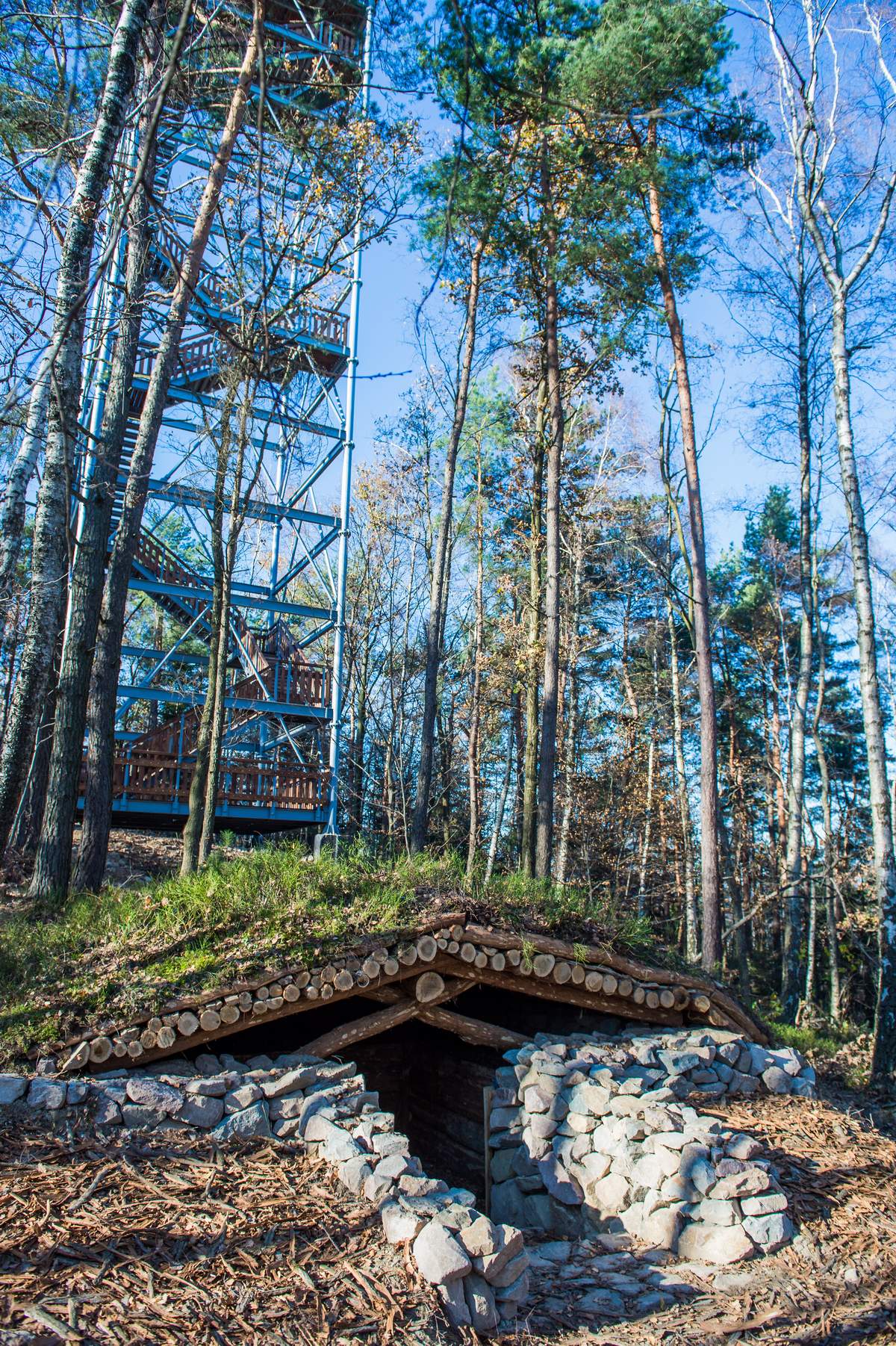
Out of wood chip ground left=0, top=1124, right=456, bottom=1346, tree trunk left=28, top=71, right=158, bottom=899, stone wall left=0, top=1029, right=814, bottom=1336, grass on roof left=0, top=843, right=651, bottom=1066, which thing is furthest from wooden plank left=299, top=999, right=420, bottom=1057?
tree trunk left=28, top=71, right=158, bottom=899

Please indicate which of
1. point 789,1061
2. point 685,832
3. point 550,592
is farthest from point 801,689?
point 789,1061

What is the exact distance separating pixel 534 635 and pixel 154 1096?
441 inches

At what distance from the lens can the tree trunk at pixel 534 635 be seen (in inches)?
495

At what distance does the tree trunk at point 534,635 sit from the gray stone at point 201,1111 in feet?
25.1

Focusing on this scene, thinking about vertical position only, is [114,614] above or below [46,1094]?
above

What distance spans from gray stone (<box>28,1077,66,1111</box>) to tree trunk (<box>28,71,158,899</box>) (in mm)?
2754

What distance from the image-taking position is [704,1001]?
7.01m

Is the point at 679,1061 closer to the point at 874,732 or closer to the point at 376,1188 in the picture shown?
the point at 376,1188

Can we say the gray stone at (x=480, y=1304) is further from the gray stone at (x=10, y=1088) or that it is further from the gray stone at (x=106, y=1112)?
the gray stone at (x=10, y=1088)

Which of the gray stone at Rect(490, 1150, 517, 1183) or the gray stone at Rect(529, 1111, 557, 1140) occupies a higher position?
the gray stone at Rect(529, 1111, 557, 1140)

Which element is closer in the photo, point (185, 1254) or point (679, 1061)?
point (185, 1254)

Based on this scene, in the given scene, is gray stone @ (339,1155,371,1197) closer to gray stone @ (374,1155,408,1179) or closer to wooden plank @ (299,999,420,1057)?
gray stone @ (374,1155,408,1179)

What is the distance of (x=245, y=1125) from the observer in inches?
184

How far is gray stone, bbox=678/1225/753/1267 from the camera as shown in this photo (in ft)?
15.7
